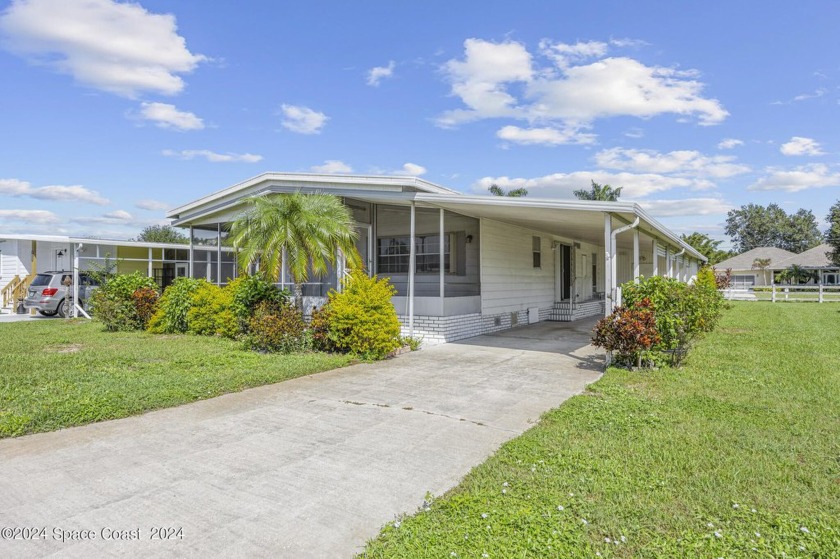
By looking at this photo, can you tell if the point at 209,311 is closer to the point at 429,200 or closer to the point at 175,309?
the point at 175,309

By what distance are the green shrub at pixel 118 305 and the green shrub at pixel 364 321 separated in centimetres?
717

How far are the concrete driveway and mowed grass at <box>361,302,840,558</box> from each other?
0.36 m

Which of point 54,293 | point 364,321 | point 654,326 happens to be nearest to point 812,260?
point 654,326

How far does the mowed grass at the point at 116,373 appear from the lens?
532cm

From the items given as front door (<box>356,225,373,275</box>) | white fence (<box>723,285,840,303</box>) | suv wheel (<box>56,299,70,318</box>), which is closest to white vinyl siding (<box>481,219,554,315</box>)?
front door (<box>356,225,373,275</box>)

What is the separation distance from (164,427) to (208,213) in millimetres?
9949

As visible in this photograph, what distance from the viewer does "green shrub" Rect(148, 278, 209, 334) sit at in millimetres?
12469

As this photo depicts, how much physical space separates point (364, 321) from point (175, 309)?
20.4 feet

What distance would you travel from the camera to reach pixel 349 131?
18031 millimetres

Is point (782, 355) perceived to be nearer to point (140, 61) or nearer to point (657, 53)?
point (657, 53)

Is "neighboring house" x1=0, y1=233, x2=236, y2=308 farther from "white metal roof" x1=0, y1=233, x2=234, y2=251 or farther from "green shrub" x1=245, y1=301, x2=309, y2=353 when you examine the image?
"green shrub" x1=245, y1=301, x2=309, y2=353

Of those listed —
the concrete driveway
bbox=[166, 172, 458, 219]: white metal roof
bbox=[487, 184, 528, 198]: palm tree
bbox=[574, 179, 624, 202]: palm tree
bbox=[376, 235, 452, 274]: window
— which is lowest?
the concrete driveway

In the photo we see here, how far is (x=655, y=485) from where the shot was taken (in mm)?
3488

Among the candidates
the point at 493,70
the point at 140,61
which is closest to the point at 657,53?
the point at 493,70
